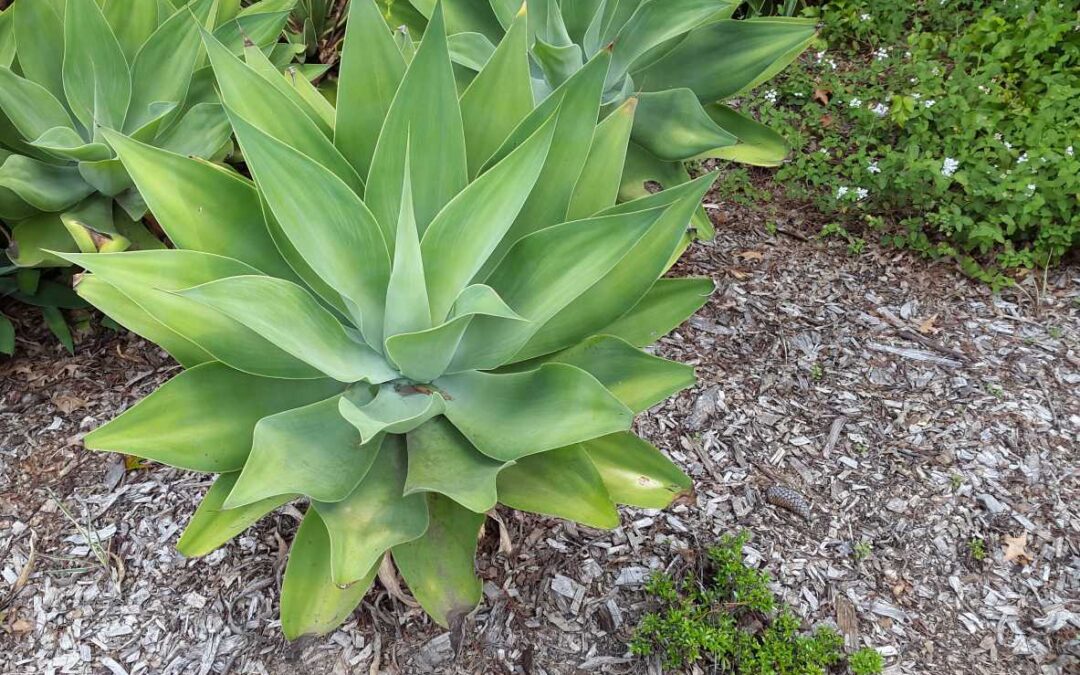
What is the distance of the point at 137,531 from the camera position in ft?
6.64

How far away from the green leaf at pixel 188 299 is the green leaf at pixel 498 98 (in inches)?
20.0

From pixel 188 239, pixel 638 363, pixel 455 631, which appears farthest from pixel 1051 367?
pixel 188 239

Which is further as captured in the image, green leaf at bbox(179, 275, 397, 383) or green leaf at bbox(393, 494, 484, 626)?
green leaf at bbox(393, 494, 484, 626)

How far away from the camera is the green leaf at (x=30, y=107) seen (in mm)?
1897

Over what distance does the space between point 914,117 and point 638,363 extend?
8.80 ft

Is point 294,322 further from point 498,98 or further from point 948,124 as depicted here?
point 948,124

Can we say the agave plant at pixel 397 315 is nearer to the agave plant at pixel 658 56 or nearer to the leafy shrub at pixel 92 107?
the agave plant at pixel 658 56

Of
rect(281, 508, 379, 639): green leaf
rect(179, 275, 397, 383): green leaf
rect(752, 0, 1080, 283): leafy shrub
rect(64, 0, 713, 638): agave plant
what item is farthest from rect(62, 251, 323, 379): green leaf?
rect(752, 0, 1080, 283): leafy shrub

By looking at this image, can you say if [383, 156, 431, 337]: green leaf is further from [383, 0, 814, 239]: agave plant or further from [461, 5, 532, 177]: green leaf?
[383, 0, 814, 239]: agave plant

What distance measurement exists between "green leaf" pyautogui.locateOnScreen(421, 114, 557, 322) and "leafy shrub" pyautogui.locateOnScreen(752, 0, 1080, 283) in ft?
7.47

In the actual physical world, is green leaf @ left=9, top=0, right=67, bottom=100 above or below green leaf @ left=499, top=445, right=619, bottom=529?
above

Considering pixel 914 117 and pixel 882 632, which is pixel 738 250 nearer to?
pixel 914 117

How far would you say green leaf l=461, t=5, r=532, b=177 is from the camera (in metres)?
1.43

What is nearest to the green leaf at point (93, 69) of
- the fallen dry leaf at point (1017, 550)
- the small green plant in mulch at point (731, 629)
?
the small green plant in mulch at point (731, 629)
